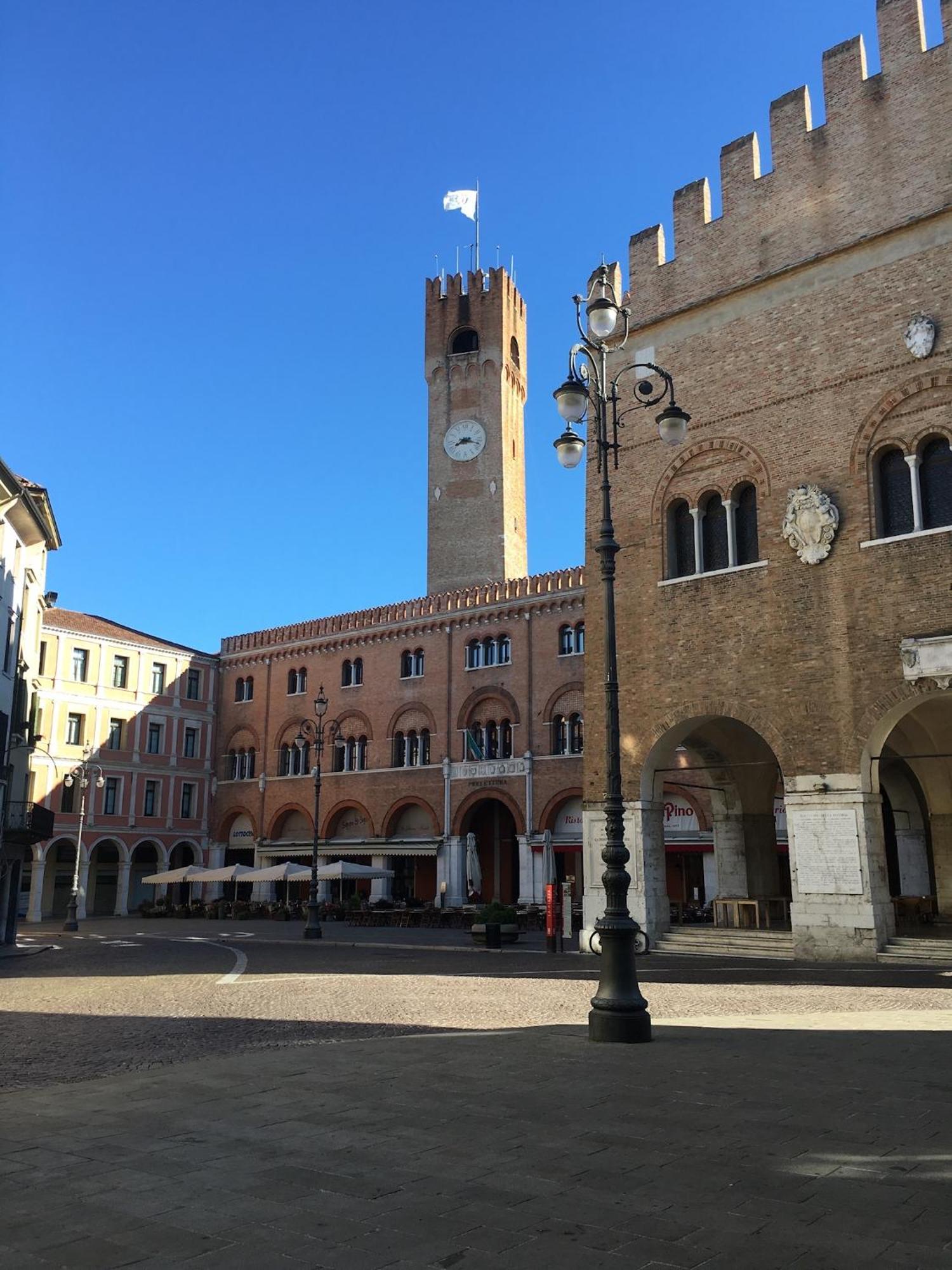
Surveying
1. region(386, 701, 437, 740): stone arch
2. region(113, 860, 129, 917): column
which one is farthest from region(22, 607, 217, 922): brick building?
region(386, 701, 437, 740): stone arch

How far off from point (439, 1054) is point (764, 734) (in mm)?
11319

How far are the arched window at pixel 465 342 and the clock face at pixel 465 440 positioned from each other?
4.23 meters

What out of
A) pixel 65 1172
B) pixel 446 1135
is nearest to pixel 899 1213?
pixel 446 1135

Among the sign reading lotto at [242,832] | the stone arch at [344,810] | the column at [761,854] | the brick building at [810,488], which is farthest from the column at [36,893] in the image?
the column at [761,854]

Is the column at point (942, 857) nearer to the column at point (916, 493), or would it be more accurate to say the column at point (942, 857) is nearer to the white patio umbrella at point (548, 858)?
the column at point (916, 493)

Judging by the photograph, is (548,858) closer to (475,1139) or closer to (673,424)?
(673,424)

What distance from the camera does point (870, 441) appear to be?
1755 centimetres

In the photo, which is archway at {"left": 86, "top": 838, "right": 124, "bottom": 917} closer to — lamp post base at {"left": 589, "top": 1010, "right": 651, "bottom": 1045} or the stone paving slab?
lamp post base at {"left": 589, "top": 1010, "right": 651, "bottom": 1045}

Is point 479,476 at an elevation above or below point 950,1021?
above

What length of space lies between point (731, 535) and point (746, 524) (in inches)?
16.1

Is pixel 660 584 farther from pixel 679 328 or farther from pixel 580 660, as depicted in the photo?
pixel 580 660

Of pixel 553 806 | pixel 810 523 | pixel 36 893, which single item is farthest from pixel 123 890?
pixel 810 523

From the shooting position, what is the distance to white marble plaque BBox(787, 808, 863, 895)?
16578mm

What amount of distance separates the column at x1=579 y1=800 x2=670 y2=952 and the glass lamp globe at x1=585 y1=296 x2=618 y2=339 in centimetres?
1051
